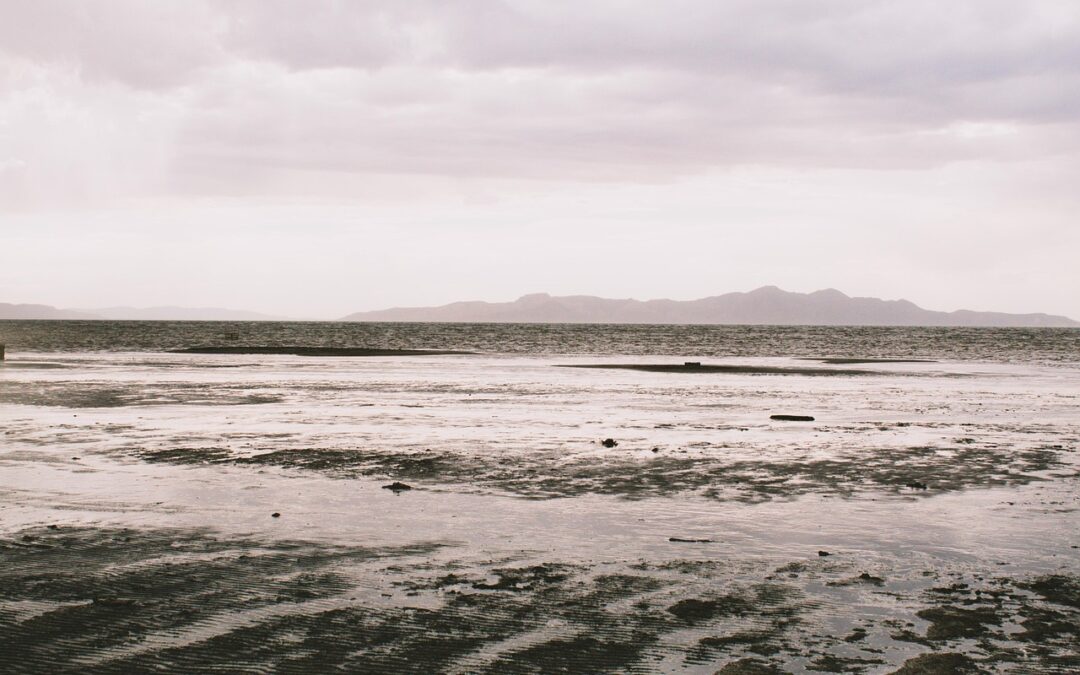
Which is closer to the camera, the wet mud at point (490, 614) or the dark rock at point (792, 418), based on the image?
the wet mud at point (490, 614)

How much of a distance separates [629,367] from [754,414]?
102 ft

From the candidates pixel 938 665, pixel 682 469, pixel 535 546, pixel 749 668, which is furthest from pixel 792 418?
pixel 749 668

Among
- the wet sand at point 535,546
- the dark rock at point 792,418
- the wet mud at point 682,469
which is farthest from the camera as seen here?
the dark rock at point 792,418

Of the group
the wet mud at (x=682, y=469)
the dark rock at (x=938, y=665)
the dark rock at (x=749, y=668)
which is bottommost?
the wet mud at (x=682, y=469)

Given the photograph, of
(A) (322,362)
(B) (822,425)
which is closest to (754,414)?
(B) (822,425)

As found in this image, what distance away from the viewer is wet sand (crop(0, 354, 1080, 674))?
7590 millimetres

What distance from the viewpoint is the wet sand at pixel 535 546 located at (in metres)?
7.59

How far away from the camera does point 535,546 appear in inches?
438

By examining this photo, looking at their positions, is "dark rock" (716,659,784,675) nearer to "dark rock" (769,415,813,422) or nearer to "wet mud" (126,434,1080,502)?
"wet mud" (126,434,1080,502)

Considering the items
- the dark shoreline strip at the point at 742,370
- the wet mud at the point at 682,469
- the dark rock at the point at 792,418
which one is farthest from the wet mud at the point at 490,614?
the dark shoreline strip at the point at 742,370

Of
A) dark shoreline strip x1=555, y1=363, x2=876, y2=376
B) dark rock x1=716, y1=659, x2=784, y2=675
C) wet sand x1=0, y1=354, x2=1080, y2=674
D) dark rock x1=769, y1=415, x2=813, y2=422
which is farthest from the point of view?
dark shoreline strip x1=555, y1=363, x2=876, y2=376

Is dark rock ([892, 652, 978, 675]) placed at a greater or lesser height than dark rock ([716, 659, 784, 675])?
greater

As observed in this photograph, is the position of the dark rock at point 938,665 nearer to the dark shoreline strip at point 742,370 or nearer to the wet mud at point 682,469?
the wet mud at point 682,469

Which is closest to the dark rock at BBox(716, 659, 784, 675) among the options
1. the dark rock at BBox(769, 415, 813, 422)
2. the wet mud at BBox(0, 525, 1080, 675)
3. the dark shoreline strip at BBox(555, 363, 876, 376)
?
the wet mud at BBox(0, 525, 1080, 675)
